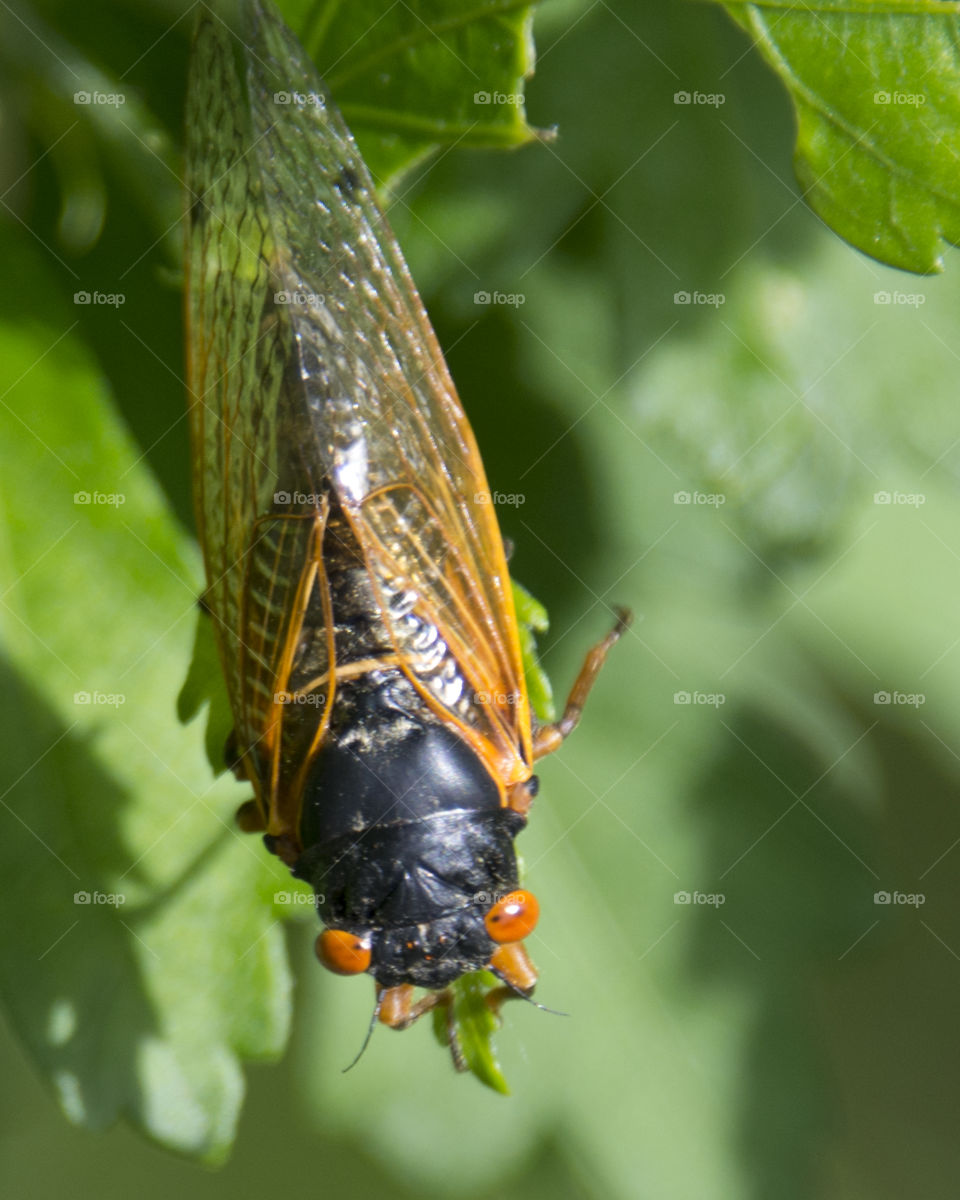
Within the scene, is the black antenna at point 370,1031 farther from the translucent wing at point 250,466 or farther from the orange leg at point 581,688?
the orange leg at point 581,688

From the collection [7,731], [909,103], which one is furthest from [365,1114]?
[909,103]

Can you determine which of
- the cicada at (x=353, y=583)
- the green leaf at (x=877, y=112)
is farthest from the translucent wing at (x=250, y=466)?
the green leaf at (x=877, y=112)

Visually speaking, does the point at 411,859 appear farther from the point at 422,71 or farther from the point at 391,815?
the point at 422,71

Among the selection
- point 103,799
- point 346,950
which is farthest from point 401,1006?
point 103,799

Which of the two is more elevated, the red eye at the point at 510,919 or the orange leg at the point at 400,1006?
the red eye at the point at 510,919

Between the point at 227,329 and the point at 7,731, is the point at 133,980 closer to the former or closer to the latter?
the point at 7,731

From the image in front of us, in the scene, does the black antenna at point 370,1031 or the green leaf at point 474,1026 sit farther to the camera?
the black antenna at point 370,1031

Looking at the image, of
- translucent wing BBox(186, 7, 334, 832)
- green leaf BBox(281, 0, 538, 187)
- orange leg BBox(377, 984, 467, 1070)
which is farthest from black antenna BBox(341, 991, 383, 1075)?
green leaf BBox(281, 0, 538, 187)
